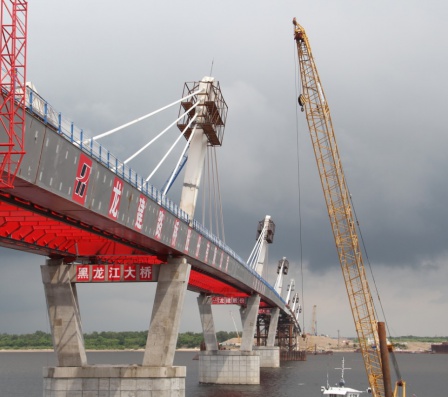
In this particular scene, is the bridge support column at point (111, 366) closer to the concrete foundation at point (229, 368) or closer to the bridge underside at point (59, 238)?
the bridge underside at point (59, 238)

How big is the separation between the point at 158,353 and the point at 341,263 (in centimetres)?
4058

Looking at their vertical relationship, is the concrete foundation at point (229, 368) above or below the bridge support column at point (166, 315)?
below

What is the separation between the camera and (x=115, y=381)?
57625 mm

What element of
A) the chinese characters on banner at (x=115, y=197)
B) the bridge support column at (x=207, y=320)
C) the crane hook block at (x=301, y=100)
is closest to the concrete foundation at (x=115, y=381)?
the chinese characters on banner at (x=115, y=197)

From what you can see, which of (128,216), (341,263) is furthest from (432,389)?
(128,216)

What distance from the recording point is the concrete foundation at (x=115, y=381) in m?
57.5

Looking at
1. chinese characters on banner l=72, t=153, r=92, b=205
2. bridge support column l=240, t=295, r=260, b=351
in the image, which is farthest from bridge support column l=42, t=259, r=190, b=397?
bridge support column l=240, t=295, r=260, b=351

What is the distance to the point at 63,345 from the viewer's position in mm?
59500

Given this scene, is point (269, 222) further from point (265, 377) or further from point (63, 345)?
point (63, 345)

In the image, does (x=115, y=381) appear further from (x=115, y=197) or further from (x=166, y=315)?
(x=115, y=197)

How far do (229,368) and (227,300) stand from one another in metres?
16.3

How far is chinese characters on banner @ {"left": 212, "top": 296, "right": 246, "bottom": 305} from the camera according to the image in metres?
133

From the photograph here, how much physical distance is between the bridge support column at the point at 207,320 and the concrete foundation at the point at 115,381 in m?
62.3

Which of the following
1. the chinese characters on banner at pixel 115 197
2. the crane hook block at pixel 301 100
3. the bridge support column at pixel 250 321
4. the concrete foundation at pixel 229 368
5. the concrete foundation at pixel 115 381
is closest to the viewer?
the chinese characters on banner at pixel 115 197
